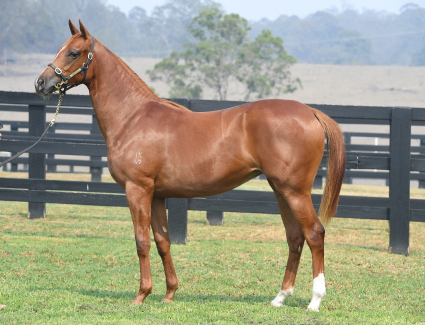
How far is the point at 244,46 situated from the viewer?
46719mm

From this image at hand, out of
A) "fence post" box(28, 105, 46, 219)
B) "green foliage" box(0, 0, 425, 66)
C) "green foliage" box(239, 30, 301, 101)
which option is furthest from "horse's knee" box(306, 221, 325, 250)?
"green foliage" box(0, 0, 425, 66)

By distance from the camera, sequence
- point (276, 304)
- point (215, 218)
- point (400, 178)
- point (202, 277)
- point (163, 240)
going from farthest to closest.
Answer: point (215, 218)
point (400, 178)
point (202, 277)
point (163, 240)
point (276, 304)

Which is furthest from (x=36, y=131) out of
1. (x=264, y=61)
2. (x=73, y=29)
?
(x=264, y=61)

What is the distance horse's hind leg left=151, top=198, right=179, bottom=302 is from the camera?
14.8 feet

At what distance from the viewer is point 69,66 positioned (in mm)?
4457

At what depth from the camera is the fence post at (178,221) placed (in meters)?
6.86

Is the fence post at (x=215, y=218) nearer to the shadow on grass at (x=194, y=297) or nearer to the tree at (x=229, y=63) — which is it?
the shadow on grass at (x=194, y=297)

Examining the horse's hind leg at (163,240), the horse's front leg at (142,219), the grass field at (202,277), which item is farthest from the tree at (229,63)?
the horse's front leg at (142,219)

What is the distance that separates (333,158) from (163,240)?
5.62 ft

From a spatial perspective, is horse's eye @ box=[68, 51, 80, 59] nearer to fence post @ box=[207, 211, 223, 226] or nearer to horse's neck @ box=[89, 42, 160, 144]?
horse's neck @ box=[89, 42, 160, 144]

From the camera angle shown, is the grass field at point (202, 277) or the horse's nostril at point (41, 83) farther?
the horse's nostril at point (41, 83)

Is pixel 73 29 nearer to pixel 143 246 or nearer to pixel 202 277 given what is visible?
pixel 143 246

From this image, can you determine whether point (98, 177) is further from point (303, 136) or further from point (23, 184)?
point (303, 136)

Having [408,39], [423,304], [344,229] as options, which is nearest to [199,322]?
[423,304]
